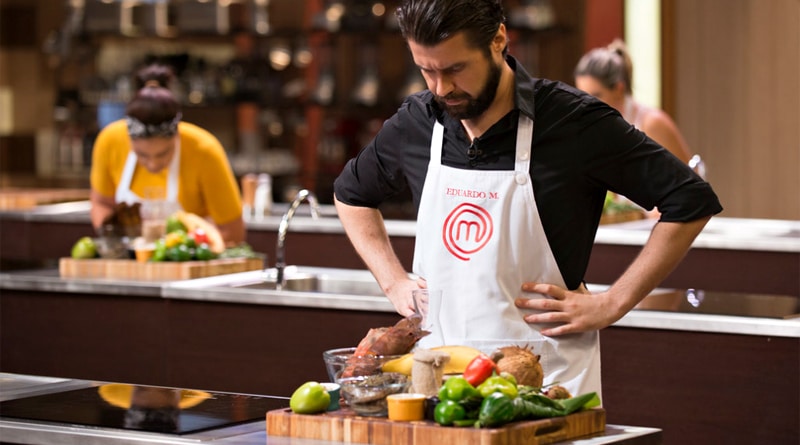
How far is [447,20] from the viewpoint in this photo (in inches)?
112

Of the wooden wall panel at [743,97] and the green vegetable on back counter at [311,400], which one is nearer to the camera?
the green vegetable on back counter at [311,400]

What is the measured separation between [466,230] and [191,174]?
2761 millimetres

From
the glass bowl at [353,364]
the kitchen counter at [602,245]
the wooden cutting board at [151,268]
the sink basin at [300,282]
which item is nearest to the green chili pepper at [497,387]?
the glass bowl at [353,364]

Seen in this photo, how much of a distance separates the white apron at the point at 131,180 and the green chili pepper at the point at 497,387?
3.39 metres

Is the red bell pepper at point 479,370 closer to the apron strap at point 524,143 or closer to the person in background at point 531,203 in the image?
the person in background at point 531,203

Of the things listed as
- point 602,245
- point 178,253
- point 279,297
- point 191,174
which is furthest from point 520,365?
point 602,245

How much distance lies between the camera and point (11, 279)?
526 centimetres

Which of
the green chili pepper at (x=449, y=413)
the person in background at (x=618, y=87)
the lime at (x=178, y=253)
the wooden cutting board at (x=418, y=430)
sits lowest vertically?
the wooden cutting board at (x=418, y=430)

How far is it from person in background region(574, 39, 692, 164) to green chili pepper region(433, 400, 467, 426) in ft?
12.6

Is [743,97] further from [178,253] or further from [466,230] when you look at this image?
[466,230]

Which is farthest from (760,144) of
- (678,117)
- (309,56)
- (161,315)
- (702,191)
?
(702,191)

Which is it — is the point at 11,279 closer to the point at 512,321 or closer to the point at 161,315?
the point at 161,315

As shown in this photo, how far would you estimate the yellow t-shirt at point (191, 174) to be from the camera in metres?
5.62

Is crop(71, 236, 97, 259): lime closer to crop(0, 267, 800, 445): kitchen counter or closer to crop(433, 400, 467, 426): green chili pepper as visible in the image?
crop(0, 267, 800, 445): kitchen counter
